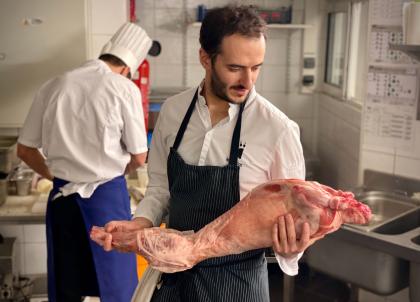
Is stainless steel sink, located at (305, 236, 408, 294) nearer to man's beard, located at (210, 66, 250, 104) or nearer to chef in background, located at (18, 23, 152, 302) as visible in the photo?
chef in background, located at (18, 23, 152, 302)

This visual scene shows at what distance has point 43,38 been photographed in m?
2.80

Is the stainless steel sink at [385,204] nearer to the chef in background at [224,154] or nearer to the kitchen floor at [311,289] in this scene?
the kitchen floor at [311,289]

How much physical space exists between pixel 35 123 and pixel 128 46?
1.65ft

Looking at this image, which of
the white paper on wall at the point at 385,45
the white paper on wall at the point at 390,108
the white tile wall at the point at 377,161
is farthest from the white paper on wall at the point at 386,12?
the white tile wall at the point at 377,161

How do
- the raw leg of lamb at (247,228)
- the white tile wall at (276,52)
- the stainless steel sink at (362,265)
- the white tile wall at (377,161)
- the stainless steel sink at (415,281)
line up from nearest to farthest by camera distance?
1. the raw leg of lamb at (247,228)
2. the stainless steel sink at (415,281)
3. the stainless steel sink at (362,265)
4. the white tile wall at (377,161)
5. the white tile wall at (276,52)

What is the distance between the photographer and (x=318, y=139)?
4.09 metres

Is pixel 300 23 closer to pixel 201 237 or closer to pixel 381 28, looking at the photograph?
pixel 381 28

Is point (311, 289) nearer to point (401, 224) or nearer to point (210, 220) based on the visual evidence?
point (401, 224)

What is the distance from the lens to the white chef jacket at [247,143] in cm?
129

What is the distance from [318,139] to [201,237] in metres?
3.03

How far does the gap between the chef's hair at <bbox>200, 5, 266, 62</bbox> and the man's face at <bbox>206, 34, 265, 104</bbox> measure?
1 centimetres

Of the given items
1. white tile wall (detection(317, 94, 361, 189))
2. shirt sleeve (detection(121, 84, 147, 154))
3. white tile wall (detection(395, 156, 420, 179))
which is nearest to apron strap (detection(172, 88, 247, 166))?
shirt sleeve (detection(121, 84, 147, 154))

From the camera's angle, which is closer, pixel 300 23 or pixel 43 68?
pixel 43 68

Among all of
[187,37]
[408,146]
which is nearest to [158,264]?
[408,146]
